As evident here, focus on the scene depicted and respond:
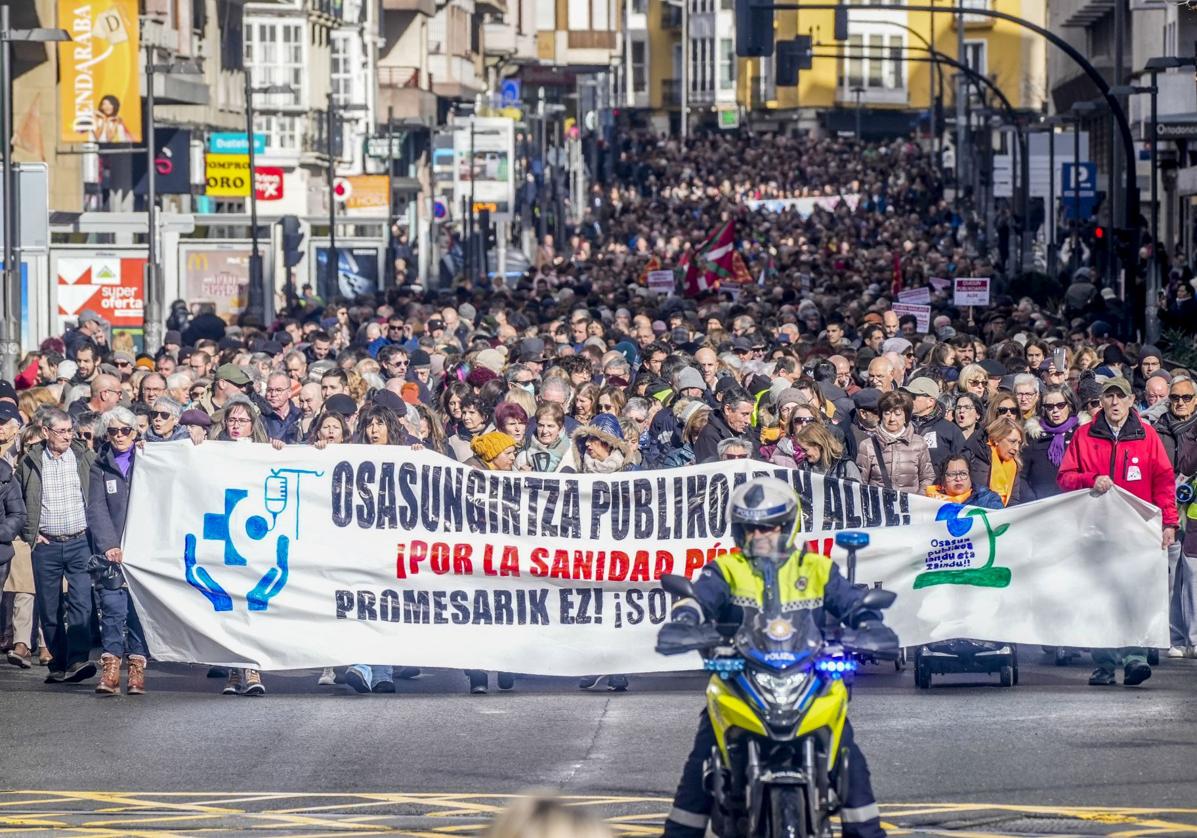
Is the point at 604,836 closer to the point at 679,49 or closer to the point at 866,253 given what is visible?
the point at 866,253

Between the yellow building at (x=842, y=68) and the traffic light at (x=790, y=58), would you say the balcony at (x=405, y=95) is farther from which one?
the traffic light at (x=790, y=58)

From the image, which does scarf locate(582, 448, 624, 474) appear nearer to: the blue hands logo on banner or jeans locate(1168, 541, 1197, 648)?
the blue hands logo on banner

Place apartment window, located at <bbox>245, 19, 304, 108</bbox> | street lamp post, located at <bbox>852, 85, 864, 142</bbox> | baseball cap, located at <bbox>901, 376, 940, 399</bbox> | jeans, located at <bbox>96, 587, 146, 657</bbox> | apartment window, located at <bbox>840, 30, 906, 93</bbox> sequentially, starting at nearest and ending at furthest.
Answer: jeans, located at <bbox>96, 587, 146, 657</bbox> < baseball cap, located at <bbox>901, 376, 940, 399</bbox> < apartment window, located at <bbox>245, 19, 304, 108</bbox> < street lamp post, located at <bbox>852, 85, 864, 142</bbox> < apartment window, located at <bbox>840, 30, 906, 93</bbox>

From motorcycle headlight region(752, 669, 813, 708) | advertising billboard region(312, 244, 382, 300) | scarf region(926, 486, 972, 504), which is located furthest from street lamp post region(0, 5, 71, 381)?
advertising billboard region(312, 244, 382, 300)

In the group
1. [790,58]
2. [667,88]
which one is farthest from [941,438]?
[667,88]

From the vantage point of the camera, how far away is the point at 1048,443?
1644cm

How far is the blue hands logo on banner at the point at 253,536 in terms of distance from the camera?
47.5 feet

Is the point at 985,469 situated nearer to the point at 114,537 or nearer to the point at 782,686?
the point at 114,537

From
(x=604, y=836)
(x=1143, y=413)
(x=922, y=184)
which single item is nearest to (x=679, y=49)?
(x=922, y=184)

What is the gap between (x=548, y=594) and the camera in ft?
46.8

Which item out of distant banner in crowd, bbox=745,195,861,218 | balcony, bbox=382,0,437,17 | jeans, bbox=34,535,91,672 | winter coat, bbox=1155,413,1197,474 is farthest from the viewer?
balcony, bbox=382,0,437,17

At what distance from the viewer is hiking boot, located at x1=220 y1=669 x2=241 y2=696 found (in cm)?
1474

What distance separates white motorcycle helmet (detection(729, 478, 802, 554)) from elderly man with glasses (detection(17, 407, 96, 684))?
726 centimetres

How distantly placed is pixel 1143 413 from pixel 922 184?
212 ft
